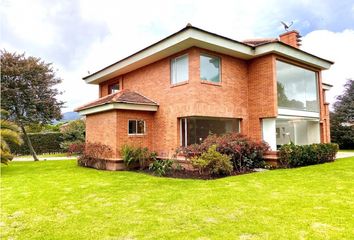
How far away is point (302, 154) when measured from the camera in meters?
13.8

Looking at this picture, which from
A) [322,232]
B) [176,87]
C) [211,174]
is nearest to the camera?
[322,232]

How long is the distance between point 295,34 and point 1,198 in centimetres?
1911

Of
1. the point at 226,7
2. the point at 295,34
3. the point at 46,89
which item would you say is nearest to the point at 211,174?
the point at 226,7

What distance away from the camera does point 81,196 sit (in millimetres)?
8578

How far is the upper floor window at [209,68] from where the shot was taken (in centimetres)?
1414

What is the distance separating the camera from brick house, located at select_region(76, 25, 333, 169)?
551 inches

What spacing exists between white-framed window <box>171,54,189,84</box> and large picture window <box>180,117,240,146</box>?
7.28 feet

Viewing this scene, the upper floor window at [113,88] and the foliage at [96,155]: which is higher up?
the upper floor window at [113,88]

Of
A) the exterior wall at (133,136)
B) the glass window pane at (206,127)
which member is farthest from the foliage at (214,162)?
the exterior wall at (133,136)

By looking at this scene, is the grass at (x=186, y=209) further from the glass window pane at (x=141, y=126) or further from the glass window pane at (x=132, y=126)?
the glass window pane at (x=141, y=126)

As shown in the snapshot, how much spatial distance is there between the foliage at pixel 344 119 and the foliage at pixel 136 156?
2469 centimetres

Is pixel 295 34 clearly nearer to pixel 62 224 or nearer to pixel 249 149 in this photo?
pixel 249 149

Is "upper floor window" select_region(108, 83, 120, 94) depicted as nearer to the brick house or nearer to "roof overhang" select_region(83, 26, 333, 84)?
"roof overhang" select_region(83, 26, 333, 84)

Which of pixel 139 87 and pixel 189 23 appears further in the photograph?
pixel 139 87
